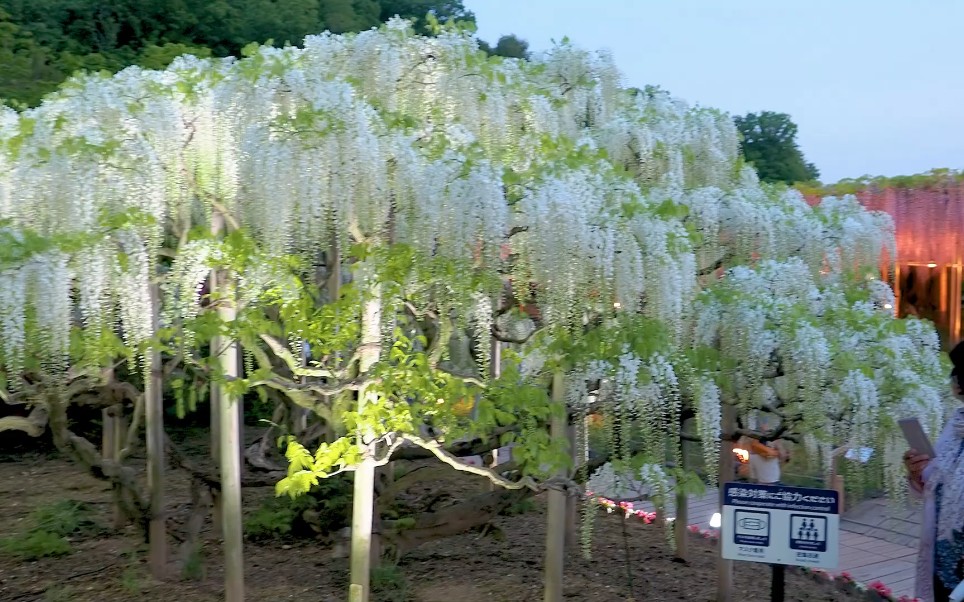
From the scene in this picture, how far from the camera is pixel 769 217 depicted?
498 centimetres

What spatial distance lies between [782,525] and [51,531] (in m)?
5.08

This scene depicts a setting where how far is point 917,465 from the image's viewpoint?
2.63 metres

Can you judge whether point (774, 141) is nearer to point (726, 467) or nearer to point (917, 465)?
point (726, 467)

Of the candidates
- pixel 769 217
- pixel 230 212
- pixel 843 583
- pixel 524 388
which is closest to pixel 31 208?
pixel 230 212

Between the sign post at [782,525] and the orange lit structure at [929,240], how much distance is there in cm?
772

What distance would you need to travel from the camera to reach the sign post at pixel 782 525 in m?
3.39

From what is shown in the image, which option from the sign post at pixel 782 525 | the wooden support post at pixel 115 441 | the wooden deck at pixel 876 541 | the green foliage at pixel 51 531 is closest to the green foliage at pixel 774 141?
the wooden deck at pixel 876 541

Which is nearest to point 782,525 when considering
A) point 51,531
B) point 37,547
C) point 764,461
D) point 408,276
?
point 408,276

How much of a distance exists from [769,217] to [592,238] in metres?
1.87

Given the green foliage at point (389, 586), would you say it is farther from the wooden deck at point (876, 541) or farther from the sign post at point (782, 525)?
the sign post at point (782, 525)

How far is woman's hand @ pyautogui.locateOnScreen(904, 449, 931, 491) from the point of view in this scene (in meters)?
2.62

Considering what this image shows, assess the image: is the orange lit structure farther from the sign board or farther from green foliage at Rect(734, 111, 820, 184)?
green foliage at Rect(734, 111, 820, 184)

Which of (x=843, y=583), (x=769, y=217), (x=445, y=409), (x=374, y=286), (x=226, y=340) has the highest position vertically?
(x=769, y=217)

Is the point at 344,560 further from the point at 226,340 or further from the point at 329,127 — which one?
the point at 329,127
